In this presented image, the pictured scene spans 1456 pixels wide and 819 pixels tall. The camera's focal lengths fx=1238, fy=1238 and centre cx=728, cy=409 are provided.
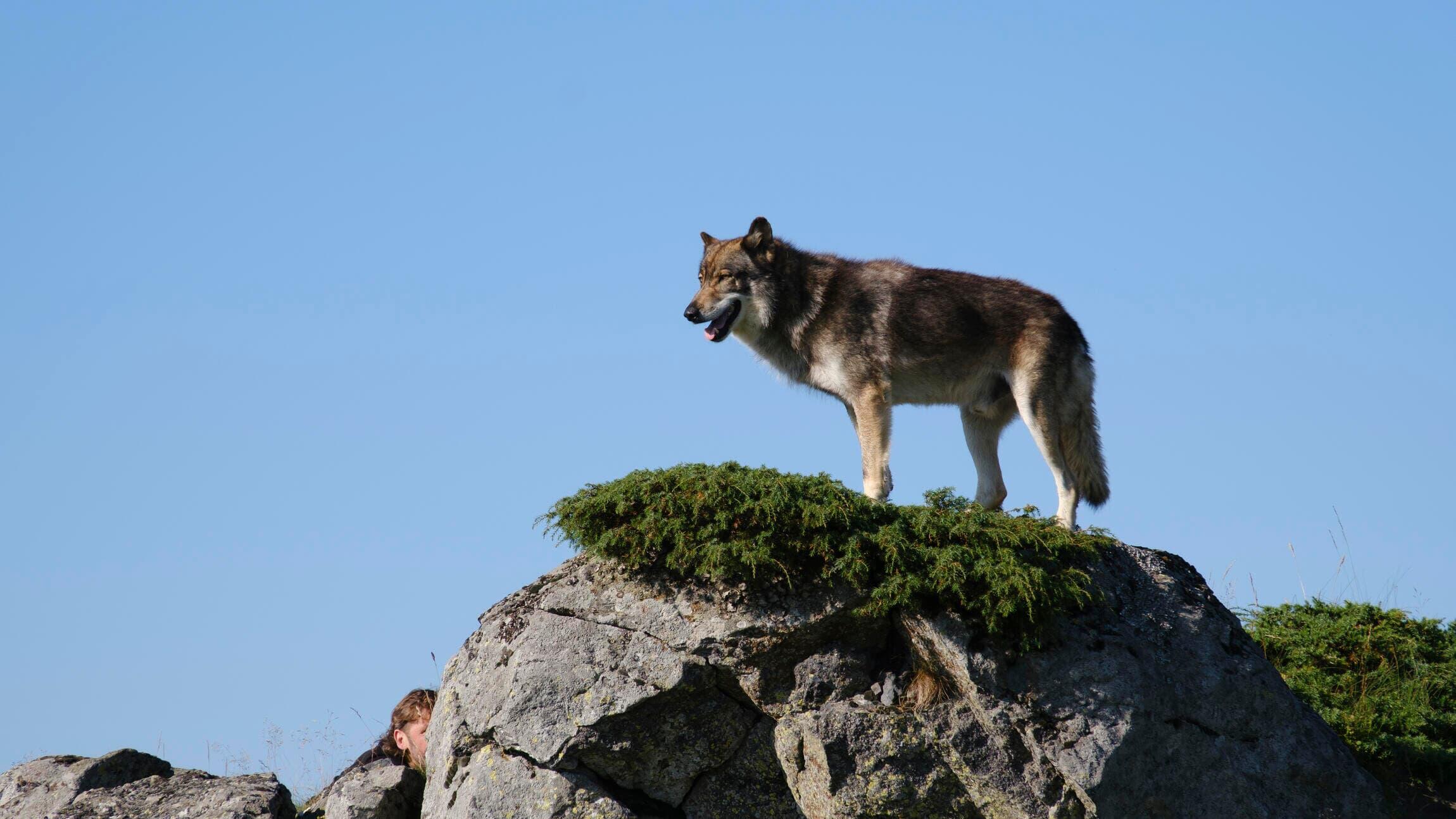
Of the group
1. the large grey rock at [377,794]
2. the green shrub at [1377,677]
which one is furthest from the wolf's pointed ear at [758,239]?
the green shrub at [1377,677]

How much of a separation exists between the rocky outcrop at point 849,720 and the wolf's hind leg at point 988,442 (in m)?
3.05

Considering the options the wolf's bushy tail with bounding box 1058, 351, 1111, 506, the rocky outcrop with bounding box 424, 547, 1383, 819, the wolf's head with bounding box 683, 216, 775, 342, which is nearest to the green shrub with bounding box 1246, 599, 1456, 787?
the wolf's bushy tail with bounding box 1058, 351, 1111, 506

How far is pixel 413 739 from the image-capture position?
968 cm

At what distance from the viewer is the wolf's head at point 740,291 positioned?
11.5m

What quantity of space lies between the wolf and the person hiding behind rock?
409cm

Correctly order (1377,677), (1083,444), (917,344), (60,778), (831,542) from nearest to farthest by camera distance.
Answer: (831,542)
(60,778)
(1083,444)
(917,344)
(1377,677)

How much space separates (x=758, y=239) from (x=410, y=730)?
17.4ft

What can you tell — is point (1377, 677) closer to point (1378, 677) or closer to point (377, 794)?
point (1378, 677)

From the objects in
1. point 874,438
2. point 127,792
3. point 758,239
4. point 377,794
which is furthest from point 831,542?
point 127,792

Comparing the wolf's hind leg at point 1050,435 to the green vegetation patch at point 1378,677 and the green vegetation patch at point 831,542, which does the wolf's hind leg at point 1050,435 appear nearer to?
the green vegetation patch at point 831,542

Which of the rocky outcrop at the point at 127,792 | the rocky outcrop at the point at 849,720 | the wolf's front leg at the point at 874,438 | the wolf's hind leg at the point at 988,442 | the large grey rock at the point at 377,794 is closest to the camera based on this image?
the rocky outcrop at the point at 849,720

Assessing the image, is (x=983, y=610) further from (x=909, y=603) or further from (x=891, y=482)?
(x=891, y=482)

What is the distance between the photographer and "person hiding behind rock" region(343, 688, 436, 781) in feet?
31.6

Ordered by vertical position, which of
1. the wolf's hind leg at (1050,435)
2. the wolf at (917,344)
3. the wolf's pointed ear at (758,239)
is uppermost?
the wolf's pointed ear at (758,239)
